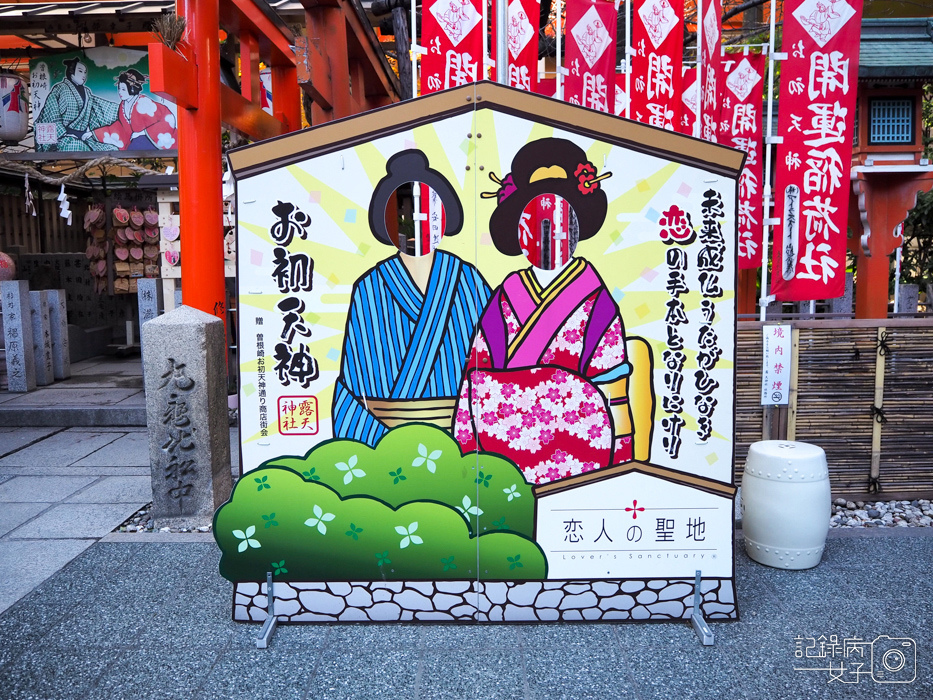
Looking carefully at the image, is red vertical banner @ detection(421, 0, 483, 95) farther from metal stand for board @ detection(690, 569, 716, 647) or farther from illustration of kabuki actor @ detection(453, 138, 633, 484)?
metal stand for board @ detection(690, 569, 716, 647)

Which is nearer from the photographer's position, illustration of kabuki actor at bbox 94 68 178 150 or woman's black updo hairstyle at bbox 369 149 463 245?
woman's black updo hairstyle at bbox 369 149 463 245

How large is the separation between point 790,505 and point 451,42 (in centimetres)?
500

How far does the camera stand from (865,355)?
18.2ft

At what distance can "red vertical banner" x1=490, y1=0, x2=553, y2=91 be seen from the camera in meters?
6.80

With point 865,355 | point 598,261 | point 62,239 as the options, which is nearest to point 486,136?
point 598,261

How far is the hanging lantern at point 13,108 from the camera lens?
365 inches

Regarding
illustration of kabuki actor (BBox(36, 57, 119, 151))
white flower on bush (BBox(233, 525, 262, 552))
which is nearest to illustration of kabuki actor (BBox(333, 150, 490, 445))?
white flower on bush (BBox(233, 525, 262, 552))

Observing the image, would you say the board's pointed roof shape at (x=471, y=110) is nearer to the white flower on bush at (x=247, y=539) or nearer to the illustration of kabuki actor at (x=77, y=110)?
the white flower on bush at (x=247, y=539)

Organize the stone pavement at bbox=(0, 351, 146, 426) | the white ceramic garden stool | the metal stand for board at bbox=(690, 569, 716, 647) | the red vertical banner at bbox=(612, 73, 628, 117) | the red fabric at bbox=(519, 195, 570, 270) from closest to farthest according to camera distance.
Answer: the metal stand for board at bbox=(690, 569, 716, 647)
the white ceramic garden stool
the red fabric at bbox=(519, 195, 570, 270)
the red vertical banner at bbox=(612, 73, 628, 117)
the stone pavement at bbox=(0, 351, 146, 426)

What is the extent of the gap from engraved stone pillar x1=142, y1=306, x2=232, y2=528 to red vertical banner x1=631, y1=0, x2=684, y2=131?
453 centimetres

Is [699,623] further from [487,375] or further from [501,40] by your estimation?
[501,40]

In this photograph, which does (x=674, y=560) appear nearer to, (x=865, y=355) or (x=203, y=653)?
(x=203, y=653)

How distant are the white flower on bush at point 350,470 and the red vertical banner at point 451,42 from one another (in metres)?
4.13

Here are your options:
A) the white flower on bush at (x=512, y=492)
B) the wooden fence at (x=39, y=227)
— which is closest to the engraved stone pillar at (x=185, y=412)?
the white flower on bush at (x=512, y=492)
